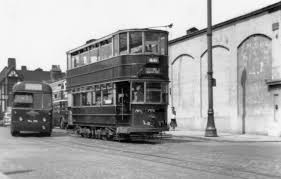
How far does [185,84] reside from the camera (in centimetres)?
3559

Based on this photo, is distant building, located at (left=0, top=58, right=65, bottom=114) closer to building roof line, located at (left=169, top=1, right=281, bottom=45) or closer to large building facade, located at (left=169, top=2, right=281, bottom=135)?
large building facade, located at (left=169, top=2, right=281, bottom=135)

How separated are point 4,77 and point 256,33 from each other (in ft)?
260

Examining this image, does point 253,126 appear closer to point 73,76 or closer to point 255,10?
point 255,10

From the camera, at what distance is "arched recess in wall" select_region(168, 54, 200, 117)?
112 ft

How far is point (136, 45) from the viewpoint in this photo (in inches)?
842

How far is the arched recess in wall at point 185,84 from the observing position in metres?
34.2

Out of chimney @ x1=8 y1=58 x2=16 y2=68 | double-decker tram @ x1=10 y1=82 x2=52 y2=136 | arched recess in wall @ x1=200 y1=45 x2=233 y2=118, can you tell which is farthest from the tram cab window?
chimney @ x1=8 y1=58 x2=16 y2=68

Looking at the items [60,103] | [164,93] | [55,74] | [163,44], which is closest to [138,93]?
[164,93]

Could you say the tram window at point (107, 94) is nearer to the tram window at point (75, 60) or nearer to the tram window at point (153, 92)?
the tram window at point (153, 92)

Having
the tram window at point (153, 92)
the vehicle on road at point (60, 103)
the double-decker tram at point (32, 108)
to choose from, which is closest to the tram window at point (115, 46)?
the tram window at point (153, 92)

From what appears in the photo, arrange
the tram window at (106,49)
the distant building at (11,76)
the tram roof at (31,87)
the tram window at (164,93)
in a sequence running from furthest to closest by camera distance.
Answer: the distant building at (11,76), the tram roof at (31,87), the tram window at (106,49), the tram window at (164,93)

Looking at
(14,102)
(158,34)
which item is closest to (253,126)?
(158,34)

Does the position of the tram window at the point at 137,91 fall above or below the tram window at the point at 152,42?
below

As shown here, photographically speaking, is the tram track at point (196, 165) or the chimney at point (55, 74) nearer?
the tram track at point (196, 165)
